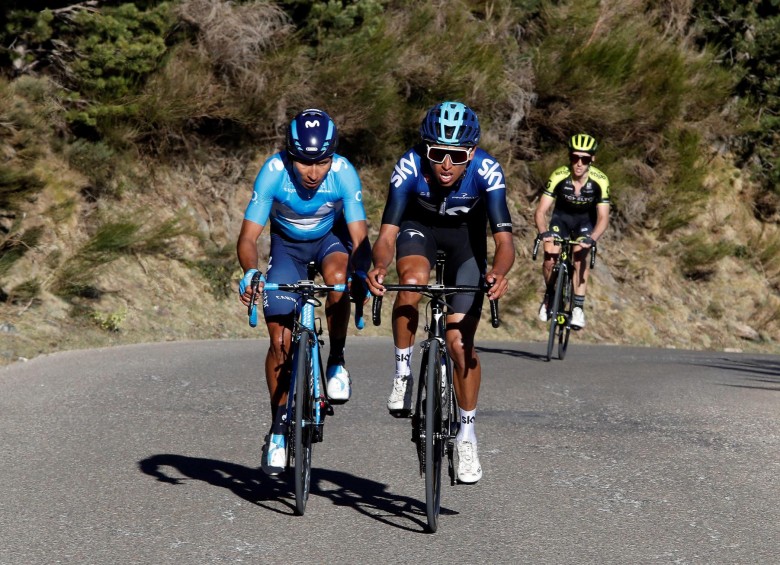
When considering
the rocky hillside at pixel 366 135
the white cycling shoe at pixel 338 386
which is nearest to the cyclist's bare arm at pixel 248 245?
the white cycling shoe at pixel 338 386

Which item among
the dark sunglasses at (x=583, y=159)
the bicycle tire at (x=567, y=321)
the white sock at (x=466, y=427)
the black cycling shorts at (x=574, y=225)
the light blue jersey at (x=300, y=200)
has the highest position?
the dark sunglasses at (x=583, y=159)

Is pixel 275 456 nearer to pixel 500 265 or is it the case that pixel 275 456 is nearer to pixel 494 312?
pixel 494 312

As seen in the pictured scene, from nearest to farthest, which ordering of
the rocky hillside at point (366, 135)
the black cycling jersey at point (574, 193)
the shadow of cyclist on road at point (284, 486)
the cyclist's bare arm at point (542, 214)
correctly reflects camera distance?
Result: 1. the shadow of cyclist on road at point (284, 486)
2. the cyclist's bare arm at point (542, 214)
3. the black cycling jersey at point (574, 193)
4. the rocky hillside at point (366, 135)

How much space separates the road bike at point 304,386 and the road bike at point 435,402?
0.37 m

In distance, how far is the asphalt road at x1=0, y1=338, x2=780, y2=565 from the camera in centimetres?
541

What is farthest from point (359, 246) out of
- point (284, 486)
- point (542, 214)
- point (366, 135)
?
point (366, 135)

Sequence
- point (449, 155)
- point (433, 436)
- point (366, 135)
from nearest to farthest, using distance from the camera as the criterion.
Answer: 1. point (433, 436)
2. point (449, 155)
3. point (366, 135)

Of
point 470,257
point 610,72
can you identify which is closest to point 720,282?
point 610,72

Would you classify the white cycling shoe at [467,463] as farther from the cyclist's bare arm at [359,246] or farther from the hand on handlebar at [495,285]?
the cyclist's bare arm at [359,246]

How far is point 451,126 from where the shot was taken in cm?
621

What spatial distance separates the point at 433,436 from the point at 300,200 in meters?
1.62

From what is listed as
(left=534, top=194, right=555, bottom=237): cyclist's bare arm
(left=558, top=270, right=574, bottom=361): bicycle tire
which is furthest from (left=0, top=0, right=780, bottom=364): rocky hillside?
(left=534, top=194, right=555, bottom=237): cyclist's bare arm

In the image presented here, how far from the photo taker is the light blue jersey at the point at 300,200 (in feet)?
21.0

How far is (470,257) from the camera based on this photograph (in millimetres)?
6707
